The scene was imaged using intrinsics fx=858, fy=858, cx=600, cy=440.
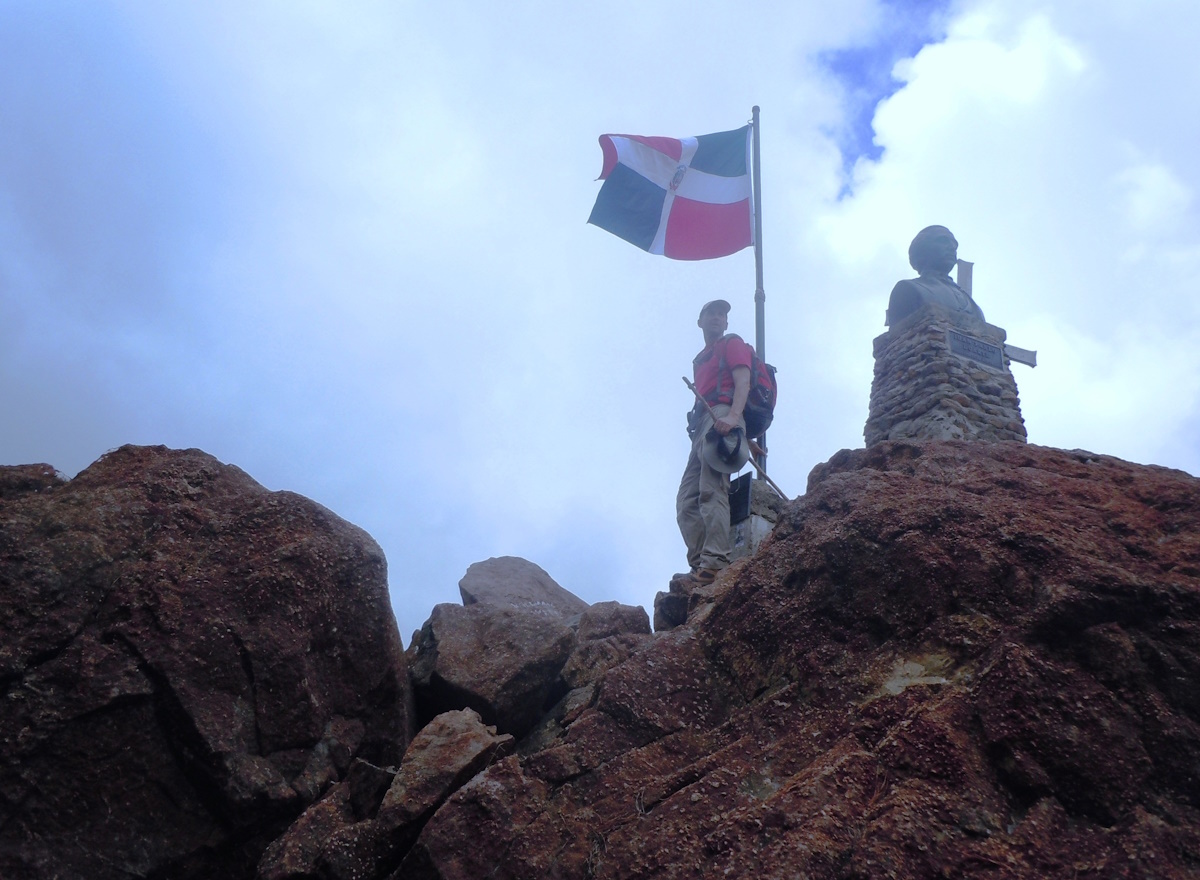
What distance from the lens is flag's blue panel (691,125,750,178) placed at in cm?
1183

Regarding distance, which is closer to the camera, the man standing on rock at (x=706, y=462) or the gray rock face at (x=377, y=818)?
the gray rock face at (x=377, y=818)

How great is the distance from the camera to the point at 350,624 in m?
3.73

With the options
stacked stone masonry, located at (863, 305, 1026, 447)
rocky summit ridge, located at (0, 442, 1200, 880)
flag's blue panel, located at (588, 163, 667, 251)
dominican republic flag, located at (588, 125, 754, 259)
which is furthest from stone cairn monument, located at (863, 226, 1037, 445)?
rocky summit ridge, located at (0, 442, 1200, 880)

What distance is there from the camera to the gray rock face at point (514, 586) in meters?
6.53

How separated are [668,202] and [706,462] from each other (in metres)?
5.68

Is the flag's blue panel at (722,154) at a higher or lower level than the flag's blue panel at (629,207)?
higher

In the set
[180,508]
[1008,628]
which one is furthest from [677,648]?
[180,508]

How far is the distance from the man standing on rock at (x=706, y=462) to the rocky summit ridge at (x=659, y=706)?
2.73 meters

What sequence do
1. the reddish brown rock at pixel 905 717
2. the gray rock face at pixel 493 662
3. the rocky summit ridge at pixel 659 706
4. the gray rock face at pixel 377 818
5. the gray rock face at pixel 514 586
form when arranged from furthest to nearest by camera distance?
the gray rock face at pixel 514 586 < the gray rock face at pixel 493 662 < the gray rock face at pixel 377 818 < the rocky summit ridge at pixel 659 706 < the reddish brown rock at pixel 905 717

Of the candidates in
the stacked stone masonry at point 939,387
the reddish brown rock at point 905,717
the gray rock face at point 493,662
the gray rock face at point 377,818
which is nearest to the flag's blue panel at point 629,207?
the stacked stone masonry at point 939,387

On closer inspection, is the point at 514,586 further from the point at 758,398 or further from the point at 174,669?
the point at 174,669

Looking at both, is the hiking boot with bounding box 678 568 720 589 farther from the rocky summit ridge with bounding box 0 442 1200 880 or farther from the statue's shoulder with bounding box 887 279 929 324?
the statue's shoulder with bounding box 887 279 929 324

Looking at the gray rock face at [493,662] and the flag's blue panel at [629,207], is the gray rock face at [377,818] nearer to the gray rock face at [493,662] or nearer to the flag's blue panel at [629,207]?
the gray rock face at [493,662]

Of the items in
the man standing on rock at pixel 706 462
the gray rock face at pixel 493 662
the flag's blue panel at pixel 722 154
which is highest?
the flag's blue panel at pixel 722 154
